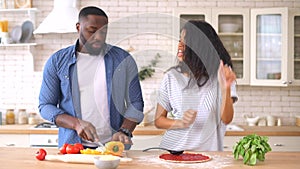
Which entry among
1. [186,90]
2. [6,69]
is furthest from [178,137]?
[6,69]

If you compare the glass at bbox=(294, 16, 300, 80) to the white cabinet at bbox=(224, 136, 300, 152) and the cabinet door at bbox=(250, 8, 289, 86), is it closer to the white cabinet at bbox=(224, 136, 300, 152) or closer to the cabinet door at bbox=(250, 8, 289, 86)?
the cabinet door at bbox=(250, 8, 289, 86)

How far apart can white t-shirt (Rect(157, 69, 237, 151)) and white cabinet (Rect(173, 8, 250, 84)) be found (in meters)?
→ 2.09

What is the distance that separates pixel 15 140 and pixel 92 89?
6.99 feet

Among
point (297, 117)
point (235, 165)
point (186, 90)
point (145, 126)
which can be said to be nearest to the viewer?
point (235, 165)

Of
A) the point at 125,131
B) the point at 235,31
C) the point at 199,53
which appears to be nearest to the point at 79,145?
the point at 125,131

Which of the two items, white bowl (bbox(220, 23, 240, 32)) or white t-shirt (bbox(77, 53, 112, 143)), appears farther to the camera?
white bowl (bbox(220, 23, 240, 32))

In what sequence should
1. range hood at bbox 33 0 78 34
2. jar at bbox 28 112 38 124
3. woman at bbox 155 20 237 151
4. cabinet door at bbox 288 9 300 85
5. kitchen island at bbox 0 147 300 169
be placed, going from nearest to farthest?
kitchen island at bbox 0 147 300 169 < woman at bbox 155 20 237 151 < range hood at bbox 33 0 78 34 < cabinet door at bbox 288 9 300 85 < jar at bbox 28 112 38 124

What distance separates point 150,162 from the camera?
2.68 m

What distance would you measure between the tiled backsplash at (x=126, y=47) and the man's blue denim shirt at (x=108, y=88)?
7.25 feet

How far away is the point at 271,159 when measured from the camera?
9.13ft

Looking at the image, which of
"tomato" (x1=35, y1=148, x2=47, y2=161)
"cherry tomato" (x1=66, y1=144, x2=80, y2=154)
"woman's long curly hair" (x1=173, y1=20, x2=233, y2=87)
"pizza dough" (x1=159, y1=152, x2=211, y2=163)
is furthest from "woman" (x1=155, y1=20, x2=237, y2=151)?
"tomato" (x1=35, y1=148, x2=47, y2=161)

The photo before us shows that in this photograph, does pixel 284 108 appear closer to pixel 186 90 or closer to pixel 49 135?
pixel 49 135

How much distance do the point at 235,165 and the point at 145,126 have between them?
2224 millimetres

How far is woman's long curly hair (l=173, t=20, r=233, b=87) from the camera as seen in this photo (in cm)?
288
